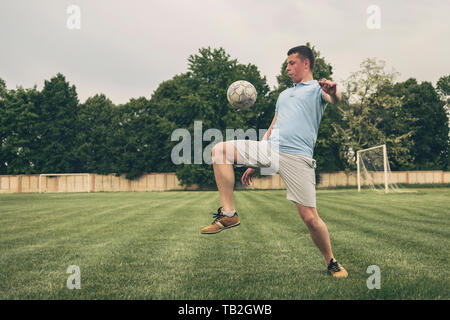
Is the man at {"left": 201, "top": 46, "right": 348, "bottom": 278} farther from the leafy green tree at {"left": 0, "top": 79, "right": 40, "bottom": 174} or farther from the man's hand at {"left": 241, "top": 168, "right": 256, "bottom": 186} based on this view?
the leafy green tree at {"left": 0, "top": 79, "right": 40, "bottom": 174}

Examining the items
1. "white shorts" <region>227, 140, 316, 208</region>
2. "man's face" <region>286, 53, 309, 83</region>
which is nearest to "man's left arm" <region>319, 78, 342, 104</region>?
"man's face" <region>286, 53, 309, 83</region>

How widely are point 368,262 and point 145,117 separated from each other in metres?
49.6

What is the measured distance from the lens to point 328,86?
4.23 metres

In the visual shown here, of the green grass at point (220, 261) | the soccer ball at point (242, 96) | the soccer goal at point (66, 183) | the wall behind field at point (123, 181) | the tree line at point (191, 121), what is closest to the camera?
the green grass at point (220, 261)

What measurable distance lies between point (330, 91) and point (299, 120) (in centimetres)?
50

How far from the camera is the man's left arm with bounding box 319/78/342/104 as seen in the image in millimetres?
4199

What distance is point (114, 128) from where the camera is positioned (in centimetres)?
5500

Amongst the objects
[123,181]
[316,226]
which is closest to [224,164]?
[316,226]

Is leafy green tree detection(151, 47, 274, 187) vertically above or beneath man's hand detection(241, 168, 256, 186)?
above

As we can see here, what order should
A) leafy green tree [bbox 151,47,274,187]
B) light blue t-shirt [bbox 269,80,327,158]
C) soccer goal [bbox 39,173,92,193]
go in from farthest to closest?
soccer goal [bbox 39,173,92,193] < leafy green tree [bbox 151,47,274,187] < light blue t-shirt [bbox 269,80,327,158]

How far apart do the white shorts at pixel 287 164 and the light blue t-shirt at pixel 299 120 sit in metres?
0.09

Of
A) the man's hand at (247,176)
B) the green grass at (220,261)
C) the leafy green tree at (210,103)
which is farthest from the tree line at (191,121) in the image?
the man's hand at (247,176)

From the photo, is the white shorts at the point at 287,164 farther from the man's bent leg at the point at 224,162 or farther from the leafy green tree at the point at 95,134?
the leafy green tree at the point at 95,134

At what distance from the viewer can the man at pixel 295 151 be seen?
4.33 m
